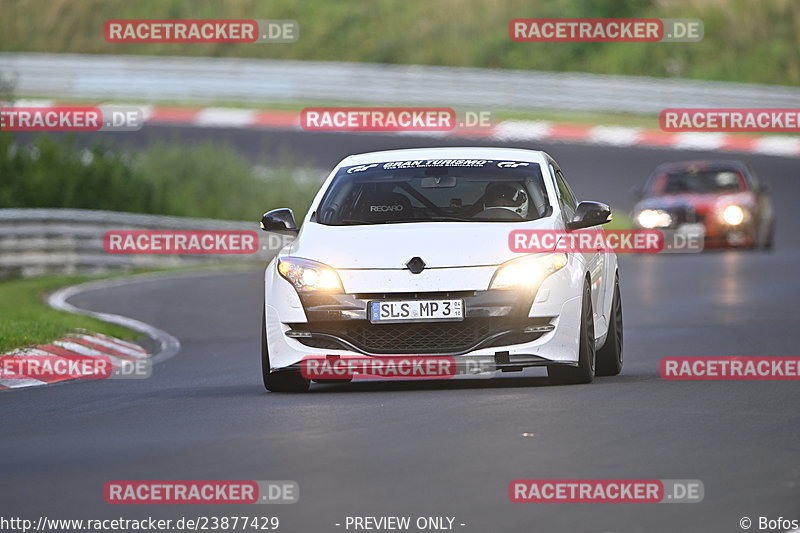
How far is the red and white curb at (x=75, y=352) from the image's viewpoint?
13.4 meters

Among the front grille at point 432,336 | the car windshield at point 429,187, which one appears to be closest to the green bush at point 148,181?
the car windshield at point 429,187

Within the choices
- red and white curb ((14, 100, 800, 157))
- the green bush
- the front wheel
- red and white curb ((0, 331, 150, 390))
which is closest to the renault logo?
the front wheel

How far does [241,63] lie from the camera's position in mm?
43062

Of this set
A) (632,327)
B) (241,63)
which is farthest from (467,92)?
(632,327)

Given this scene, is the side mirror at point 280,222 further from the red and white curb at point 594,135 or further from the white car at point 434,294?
the red and white curb at point 594,135

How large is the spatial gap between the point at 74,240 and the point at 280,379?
1441 cm

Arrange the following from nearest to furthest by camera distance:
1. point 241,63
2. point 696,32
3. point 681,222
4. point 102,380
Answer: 1. point 102,380
2. point 681,222
3. point 241,63
4. point 696,32

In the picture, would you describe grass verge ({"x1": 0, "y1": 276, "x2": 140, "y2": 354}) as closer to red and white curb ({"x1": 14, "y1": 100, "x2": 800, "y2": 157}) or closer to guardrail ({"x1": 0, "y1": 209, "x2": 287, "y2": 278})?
guardrail ({"x1": 0, "y1": 209, "x2": 287, "y2": 278})

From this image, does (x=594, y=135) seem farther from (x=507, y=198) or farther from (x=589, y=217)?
(x=589, y=217)

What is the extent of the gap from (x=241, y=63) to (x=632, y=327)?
27087mm

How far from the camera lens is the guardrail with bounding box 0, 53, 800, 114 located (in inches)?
1575

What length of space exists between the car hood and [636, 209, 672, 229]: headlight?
1565 cm

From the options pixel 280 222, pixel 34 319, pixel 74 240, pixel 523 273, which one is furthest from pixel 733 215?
pixel 523 273

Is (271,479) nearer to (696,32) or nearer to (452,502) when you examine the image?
(452,502)
